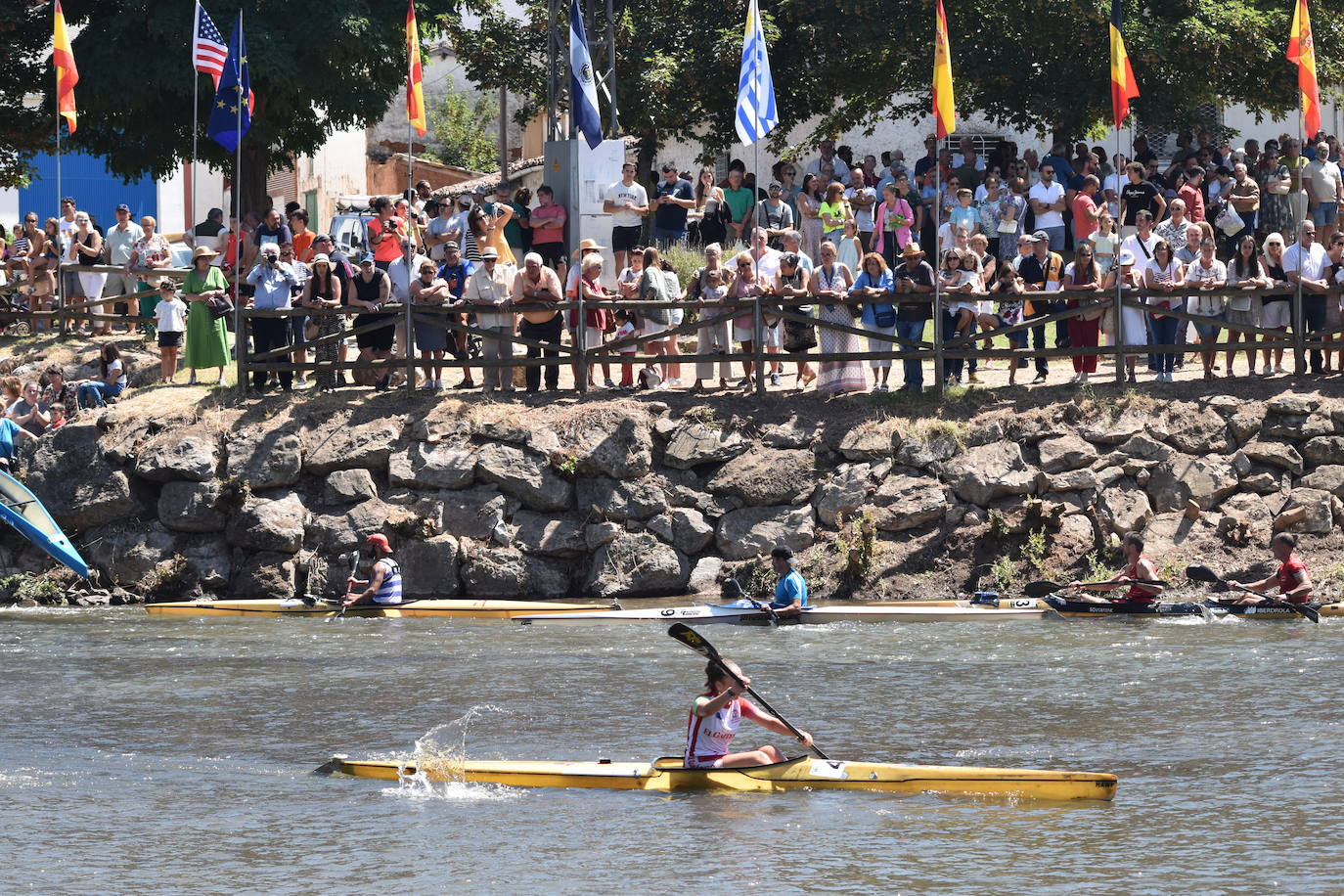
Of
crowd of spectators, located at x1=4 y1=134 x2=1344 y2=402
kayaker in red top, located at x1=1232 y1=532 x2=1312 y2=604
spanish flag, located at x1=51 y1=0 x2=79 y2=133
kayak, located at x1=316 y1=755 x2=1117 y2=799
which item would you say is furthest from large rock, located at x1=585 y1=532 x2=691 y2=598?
spanish flag, located at x1=51 y1=0 x2=79 y2=133

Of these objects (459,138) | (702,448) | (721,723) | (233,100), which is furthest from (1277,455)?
(459,138)

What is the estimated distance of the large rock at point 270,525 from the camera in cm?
2188

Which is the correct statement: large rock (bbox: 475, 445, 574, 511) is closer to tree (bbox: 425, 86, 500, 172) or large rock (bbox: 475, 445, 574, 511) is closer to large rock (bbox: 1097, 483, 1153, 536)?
large rock (bbox: 1097, 483, 1153, 536)

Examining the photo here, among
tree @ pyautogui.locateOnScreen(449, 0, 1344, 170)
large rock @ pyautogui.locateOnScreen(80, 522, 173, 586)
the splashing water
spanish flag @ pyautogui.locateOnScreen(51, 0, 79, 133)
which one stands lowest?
the splashing water

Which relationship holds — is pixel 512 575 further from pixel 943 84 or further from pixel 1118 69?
pixel 1118 69

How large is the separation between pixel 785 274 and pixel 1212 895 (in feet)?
41.5

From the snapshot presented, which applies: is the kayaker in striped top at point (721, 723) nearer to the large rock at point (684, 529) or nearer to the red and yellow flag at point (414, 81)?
the large rock at point (684, 529)

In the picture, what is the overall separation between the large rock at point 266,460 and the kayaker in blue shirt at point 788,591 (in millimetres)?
5844

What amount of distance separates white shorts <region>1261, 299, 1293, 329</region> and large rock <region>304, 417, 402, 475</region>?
9.60 metres

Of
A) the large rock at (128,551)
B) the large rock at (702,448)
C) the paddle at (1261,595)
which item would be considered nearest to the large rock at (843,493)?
the large rock at (702,448)

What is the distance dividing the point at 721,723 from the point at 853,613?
248 inches

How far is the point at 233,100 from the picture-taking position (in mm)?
24266

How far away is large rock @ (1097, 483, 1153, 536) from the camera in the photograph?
810 inches

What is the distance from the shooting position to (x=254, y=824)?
12.5 m
